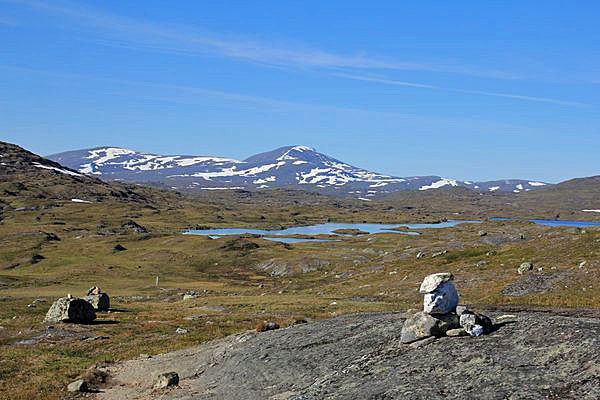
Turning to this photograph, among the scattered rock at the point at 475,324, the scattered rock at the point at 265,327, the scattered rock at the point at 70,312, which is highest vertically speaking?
the scattered rock at the point at 475,324

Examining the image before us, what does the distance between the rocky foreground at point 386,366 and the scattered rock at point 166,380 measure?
296mm

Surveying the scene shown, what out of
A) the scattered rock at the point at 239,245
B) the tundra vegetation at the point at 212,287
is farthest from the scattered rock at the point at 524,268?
the scattered rock at the point at 239,245

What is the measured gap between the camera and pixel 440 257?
278 feet

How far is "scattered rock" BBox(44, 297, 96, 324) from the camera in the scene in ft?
165

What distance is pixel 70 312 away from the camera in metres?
50.6

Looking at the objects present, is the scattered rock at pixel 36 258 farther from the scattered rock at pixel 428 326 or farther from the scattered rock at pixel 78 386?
the scattered rock at pixel 428 326

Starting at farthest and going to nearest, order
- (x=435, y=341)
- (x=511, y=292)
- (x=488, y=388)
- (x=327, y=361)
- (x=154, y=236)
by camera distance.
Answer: (x=154, y=236), (x=511, y=292), (x=327, y=361), (x=435, y=341), (x=488, y=388)

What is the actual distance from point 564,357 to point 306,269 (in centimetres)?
10069

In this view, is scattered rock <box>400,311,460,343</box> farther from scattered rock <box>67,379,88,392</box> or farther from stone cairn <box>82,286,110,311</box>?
stone cairn <box>82,286,110,311</box>

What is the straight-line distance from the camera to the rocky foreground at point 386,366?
17.9 meters

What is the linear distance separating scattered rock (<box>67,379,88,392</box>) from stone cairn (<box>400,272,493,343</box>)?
17.6 meters

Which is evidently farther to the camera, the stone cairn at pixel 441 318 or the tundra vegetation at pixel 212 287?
the tundra vegetation at pixel 212 287

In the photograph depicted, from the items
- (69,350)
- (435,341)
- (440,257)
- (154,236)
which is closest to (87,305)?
(69,350)

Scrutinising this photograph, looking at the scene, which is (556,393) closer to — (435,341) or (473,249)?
(435,341)
